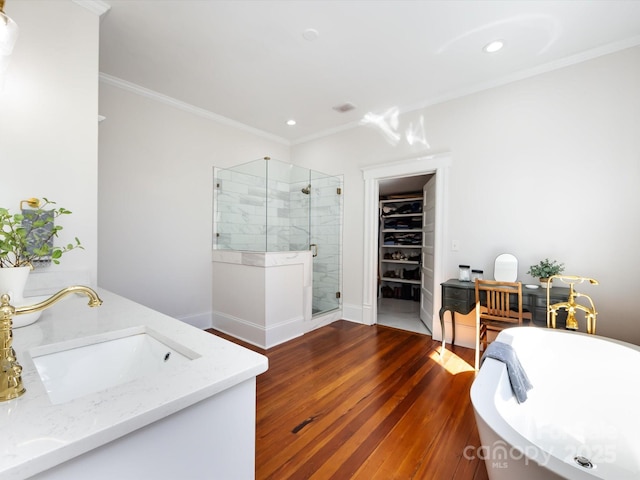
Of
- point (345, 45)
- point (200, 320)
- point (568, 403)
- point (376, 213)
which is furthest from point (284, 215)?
point (568, 403)

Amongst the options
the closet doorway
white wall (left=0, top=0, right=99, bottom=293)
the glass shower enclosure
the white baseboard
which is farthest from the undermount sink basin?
the closet doorway

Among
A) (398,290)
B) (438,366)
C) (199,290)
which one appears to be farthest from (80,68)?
(398,290)

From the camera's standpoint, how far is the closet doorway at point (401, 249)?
487 centimetres

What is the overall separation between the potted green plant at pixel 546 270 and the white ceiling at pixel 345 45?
71.6 inches

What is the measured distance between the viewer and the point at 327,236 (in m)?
4.14

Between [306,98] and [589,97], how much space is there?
8.74 feet

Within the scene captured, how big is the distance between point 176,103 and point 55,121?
1.72 metres

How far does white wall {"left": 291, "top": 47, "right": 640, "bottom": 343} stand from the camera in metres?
2.36

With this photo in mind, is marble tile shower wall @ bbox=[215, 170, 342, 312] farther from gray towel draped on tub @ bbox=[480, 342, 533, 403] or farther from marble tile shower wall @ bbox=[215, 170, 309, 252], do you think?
gray towel draped on tub @ bbox=[480, 342, 533, 403]

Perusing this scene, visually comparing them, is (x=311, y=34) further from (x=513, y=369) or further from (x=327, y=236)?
(x=513, y=369)

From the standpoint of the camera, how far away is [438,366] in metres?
2.65

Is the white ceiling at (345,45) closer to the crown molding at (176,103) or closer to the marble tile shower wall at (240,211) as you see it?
the crown molding at (176,103)

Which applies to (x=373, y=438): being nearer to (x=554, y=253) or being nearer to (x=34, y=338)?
(x=34, y=338)

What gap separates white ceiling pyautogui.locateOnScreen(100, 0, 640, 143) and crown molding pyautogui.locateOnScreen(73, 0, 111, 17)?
0.04 m
